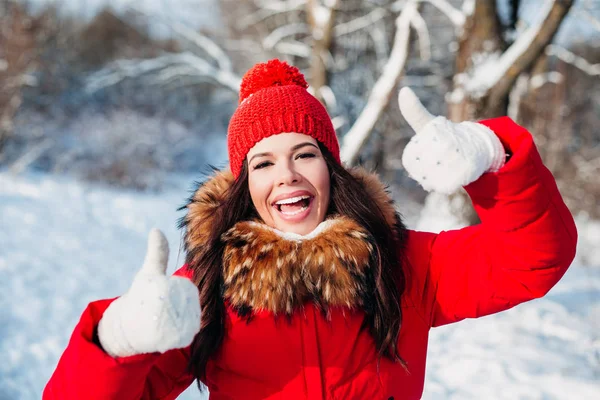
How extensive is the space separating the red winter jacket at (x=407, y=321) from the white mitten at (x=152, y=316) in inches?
2.1

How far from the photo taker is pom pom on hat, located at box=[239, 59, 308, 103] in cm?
189

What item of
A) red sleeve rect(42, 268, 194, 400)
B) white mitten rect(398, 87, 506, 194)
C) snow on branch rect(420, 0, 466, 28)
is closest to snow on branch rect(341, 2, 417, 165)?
snow on branch rect(420, 0, 466, 28)

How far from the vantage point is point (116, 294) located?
5070 millimetres

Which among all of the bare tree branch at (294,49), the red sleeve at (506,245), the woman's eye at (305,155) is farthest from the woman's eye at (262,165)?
the bare tree branch at (294,49)

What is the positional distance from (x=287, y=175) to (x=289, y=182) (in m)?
0.02

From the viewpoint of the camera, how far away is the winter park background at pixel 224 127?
146 inches

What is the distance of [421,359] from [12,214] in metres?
6.63

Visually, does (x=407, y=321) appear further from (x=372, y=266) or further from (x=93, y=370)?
(x=93, y=370)

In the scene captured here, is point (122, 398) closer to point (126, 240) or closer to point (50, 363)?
point (50, 363)

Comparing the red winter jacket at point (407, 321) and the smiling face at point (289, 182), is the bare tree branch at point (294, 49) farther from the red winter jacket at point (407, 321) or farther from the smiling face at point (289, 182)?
the red winter jacket at point (407, 321)

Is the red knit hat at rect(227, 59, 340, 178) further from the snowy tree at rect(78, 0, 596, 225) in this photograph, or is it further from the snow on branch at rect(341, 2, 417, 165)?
the snow on branch at rect(341, 2, 417, 165)

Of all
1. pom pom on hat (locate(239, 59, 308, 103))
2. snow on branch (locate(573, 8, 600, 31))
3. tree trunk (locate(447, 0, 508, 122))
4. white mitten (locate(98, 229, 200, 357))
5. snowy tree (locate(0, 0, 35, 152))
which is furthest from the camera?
snowy tree (locate(0, 0, 35, 152))

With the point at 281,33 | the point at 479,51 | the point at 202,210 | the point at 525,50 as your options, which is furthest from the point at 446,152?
the point at 281,33

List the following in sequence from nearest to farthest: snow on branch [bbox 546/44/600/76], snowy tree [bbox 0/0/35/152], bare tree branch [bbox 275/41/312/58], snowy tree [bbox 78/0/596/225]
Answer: snowy tree [bbox 78/0/596/225] → snow on branch [bbox 546/44/600/76] → bare tree branch [bbox 275/41/312/58] → snowy tree [bbox 0/0/35/152]
